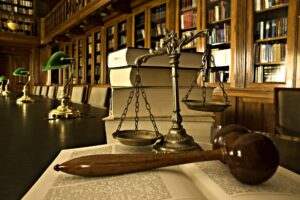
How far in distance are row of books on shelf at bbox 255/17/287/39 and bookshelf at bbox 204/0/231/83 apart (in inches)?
13.8

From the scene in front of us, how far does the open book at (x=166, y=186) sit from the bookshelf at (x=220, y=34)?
260cm

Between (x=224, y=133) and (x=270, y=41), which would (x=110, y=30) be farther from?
(x=224, y=133)

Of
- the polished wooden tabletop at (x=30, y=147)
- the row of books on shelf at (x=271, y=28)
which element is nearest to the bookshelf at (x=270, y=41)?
the row of books on shelf at (x=271, y=28)

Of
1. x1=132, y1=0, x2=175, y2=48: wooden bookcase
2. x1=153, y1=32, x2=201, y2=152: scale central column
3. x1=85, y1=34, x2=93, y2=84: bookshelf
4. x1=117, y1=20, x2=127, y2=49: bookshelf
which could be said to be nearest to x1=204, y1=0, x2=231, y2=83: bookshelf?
x1=132, y1=0, x2=175, y2=48: wooden bookcase

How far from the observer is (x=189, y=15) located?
3.43 metres

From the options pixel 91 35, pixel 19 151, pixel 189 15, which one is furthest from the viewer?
pixel 91 35

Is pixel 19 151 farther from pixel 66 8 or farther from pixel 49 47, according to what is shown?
pixel 49 47

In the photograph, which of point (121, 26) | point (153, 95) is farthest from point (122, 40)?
point (153, 95)

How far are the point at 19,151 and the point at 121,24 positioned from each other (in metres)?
4.68

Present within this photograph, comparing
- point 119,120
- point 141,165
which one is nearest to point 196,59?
point 119,120

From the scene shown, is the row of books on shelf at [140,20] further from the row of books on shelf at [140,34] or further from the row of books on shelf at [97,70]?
the row of books on shelf at [97,70]

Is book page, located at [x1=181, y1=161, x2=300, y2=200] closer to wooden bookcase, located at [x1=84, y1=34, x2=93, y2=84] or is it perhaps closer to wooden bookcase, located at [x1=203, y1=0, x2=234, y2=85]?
wooden bookcase, located at [x1=203, y1=0, x2=234, y2=85]

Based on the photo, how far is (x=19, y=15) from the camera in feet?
29.7

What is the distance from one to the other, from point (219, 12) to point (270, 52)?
820 millimetres
